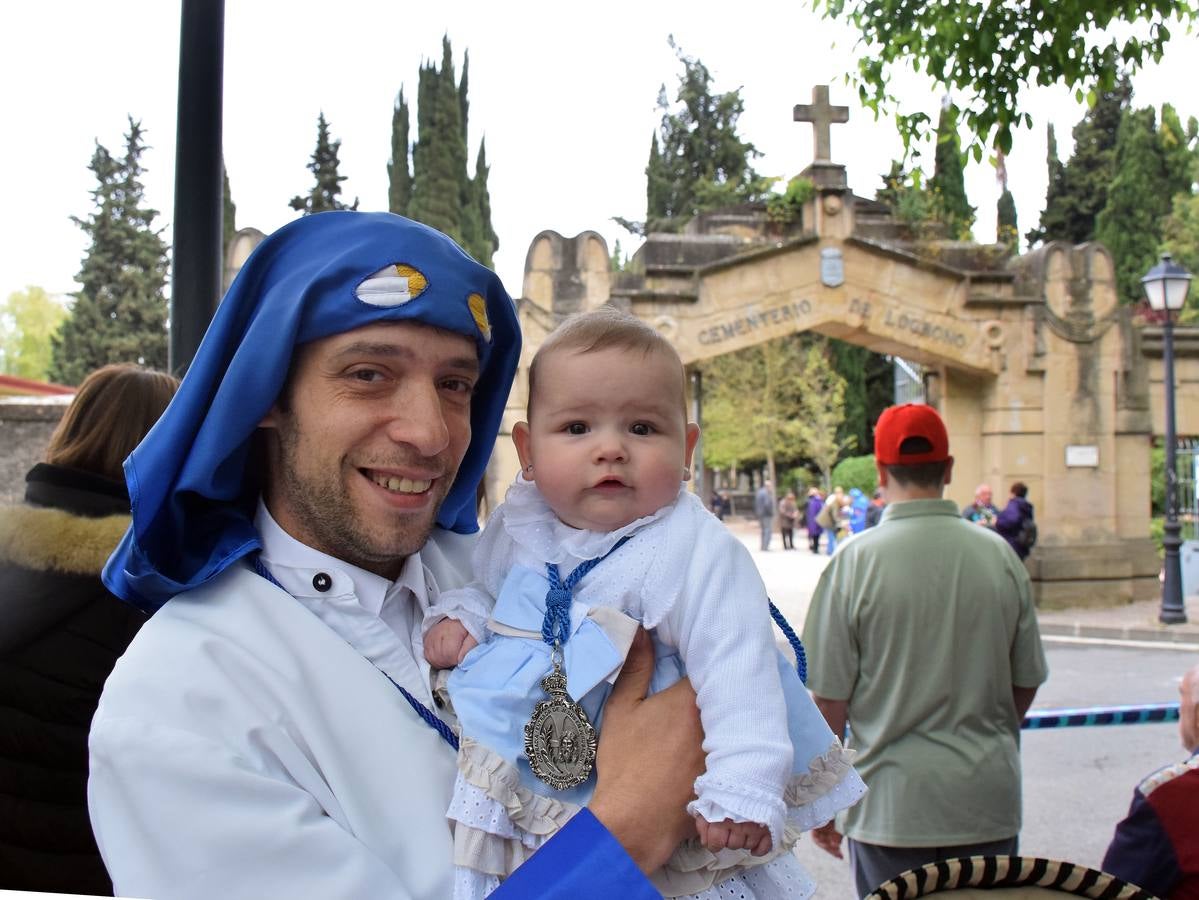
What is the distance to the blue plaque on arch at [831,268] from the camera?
15.4 metres

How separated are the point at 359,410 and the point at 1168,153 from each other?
4350 cm

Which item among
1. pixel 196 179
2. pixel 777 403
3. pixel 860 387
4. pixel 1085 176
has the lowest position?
pixel 196 179

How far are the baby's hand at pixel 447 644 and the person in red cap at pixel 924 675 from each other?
2.29 m

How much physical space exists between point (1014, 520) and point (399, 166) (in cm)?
3494

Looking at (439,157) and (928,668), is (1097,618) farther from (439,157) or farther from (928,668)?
(439,157)

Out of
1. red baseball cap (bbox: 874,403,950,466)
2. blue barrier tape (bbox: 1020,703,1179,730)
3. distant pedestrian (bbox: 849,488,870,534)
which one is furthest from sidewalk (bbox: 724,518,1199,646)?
red baseball cap (bbox: 874,403,950,466)

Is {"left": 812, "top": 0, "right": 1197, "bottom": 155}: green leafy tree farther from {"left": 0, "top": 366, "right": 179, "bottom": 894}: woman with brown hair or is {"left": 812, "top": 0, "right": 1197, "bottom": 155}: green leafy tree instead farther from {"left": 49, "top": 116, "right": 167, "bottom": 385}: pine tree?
{"left": 49, "top": 116, "right": 167, "bottom": 385}: pine tree

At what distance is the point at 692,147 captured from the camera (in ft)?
144

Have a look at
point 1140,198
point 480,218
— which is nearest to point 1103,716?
point 1140,198

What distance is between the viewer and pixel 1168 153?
37969 millimetres

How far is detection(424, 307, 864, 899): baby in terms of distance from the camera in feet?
5.56

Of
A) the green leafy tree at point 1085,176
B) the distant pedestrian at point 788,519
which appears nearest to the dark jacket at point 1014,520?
the distant pedestrian at point 788,519

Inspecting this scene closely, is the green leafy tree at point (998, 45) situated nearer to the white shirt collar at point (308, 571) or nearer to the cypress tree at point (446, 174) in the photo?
the white shirt collar at point (308, 571)

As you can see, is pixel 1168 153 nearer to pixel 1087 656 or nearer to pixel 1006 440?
pixel 1006 440
